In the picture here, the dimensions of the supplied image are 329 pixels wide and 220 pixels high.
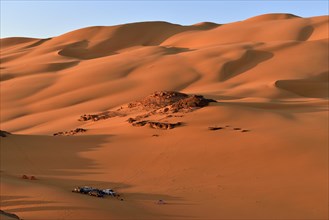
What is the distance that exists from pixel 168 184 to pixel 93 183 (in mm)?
1327

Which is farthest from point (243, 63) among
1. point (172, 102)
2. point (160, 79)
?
point (172, 102)

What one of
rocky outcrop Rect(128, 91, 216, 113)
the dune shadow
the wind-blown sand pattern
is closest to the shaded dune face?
the dune shadow

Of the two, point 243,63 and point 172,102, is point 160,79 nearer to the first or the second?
point 243,63

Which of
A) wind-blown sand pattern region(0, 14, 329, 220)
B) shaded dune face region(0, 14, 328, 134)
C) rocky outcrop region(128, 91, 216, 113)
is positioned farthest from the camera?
shaded dune face region(0, 14, 328, 134)

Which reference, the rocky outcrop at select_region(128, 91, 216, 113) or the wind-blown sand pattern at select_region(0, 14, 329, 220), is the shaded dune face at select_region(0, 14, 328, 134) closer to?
the wind-blown sand pattern at select_region(0, 14, 329, 220)

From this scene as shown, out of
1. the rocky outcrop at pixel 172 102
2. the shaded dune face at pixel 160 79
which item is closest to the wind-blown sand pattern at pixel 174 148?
the shaded dune face at pixel 160 79

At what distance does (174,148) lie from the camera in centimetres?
1094

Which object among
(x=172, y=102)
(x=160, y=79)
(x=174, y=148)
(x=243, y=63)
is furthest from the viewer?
(x=243, y=63)

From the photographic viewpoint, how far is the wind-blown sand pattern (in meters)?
7.06

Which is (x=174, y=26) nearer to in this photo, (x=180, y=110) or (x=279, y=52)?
(x=279, y=52)

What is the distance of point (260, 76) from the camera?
85.8 feet

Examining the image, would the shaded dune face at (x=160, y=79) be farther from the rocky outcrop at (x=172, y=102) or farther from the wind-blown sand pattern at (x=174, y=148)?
the rocky outcrop at (x=172, y=102)

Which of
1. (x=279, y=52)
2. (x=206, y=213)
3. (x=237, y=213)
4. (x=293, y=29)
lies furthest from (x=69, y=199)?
(x=293, y=29)

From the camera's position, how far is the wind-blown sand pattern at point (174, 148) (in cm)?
706
